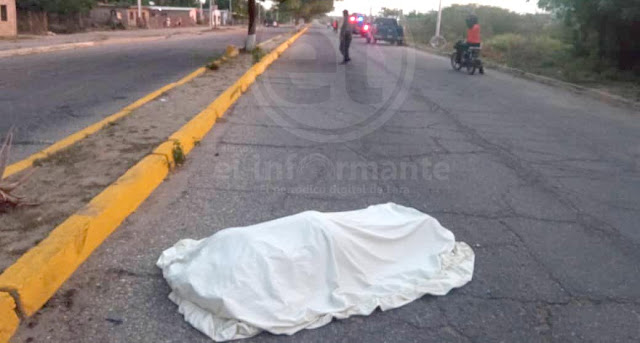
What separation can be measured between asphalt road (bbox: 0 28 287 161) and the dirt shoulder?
0.75m

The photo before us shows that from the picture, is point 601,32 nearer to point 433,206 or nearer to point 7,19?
point 433,206

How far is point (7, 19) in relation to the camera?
2931 centimetres

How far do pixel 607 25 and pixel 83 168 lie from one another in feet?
57.0

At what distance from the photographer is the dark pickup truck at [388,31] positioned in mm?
37719

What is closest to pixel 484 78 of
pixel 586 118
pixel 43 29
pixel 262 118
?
pixel 586 118

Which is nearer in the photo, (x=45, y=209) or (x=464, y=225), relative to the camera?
(x=45, y=209)

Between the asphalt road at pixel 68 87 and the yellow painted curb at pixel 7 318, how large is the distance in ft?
11.3

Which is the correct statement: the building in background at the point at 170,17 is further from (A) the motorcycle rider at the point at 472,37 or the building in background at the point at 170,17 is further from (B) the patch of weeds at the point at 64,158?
(B) the patch of weeds at the point at 64,158

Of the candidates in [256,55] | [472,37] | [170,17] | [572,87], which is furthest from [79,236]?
[170,17]

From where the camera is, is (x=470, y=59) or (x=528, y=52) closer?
(x=470, y=59)

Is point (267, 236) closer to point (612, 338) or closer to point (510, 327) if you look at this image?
point (510, 327)

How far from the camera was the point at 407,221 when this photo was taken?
3969 millimetres

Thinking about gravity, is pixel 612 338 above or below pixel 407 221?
below

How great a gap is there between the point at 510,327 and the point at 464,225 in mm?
1542
